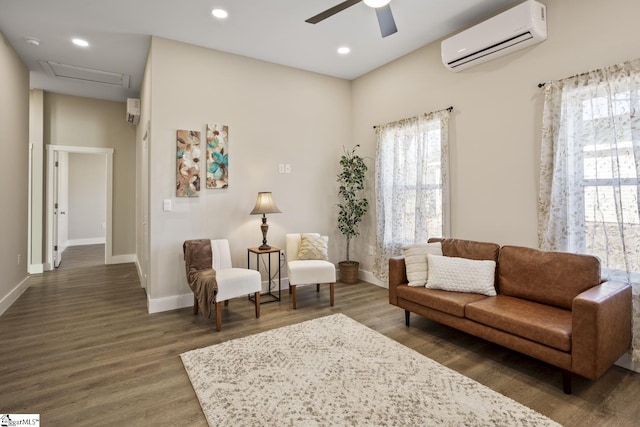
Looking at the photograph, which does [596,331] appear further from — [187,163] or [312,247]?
[187,163]

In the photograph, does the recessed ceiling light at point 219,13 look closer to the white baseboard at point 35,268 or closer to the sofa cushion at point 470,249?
the sofa cushion at point 470,249

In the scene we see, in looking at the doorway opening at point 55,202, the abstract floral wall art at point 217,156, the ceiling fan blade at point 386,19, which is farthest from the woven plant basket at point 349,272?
the doorway opening at point 55,202

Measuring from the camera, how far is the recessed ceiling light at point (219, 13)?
3.23 metres

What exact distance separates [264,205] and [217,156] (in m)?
0.84

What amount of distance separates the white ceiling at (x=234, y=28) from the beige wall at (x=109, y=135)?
155 cm

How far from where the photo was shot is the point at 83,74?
493cm

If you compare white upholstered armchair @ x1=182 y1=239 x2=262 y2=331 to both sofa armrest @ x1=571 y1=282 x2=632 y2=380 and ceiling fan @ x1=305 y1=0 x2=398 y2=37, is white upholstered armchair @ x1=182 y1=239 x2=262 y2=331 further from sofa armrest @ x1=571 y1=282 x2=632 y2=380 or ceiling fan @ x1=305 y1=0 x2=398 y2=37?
sofa armrest @ x1=571 y1=282 x2=632 y2=380

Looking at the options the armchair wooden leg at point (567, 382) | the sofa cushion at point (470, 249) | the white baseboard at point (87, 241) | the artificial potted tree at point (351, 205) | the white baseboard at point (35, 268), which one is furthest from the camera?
the white baseboard at point (87, 241)

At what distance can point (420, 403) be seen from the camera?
80.2 inches

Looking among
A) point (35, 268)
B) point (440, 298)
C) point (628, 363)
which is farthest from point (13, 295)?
point (628, 363)

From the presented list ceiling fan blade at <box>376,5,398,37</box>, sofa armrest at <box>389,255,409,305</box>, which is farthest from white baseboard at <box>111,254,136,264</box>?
ceiling fan blade at <box>376,5,398,37</box>

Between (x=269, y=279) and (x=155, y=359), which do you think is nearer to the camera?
(x=155, y=359)

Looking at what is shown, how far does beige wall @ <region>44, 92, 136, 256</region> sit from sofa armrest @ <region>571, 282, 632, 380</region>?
7.08 meters

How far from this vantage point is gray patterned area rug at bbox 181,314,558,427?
191 cm
